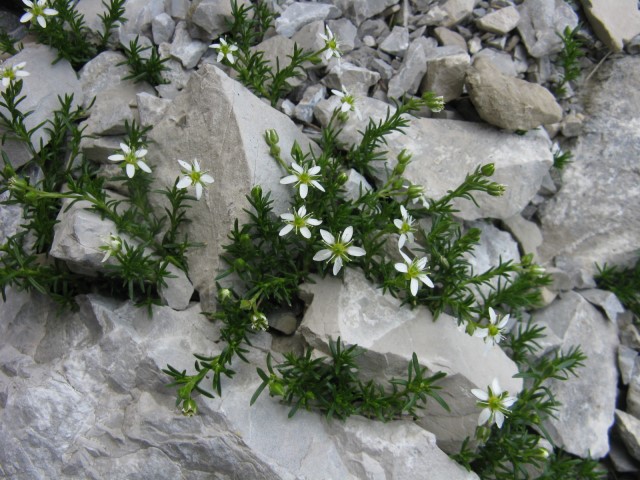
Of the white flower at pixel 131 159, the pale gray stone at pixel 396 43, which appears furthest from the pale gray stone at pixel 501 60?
the white flower at pixel 131 159

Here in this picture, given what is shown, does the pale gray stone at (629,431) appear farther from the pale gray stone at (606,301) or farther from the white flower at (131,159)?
the white flower at (131,159)

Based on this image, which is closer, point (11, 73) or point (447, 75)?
point (11, 73)

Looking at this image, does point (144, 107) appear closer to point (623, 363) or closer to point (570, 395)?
point (570, 395)

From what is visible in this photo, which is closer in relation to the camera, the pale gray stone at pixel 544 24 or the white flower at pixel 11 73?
the white flower at pixel 11 73

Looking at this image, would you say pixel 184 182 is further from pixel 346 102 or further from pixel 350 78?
pixel 350 78

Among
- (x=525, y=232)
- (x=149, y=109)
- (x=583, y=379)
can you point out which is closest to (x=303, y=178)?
(x=149, y=109)

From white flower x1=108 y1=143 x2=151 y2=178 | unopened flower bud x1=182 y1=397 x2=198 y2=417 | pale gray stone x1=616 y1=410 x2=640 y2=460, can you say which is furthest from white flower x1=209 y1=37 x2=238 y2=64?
pale gray stone x1=616 y1=410 x2=640 y2=460

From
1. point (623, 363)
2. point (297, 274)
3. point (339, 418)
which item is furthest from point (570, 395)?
point (297, 274)
